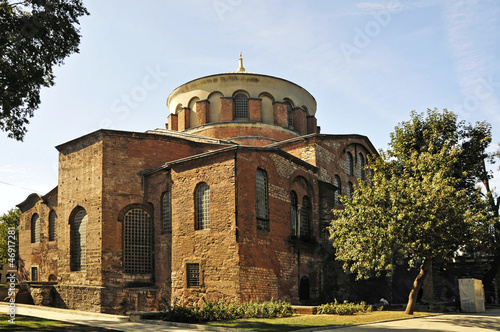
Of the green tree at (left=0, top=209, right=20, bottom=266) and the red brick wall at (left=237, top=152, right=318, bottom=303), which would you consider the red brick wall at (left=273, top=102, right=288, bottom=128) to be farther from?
the green tree at (left=0, top=209, right=20, bottom=266)

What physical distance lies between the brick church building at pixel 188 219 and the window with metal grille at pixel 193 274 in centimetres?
6

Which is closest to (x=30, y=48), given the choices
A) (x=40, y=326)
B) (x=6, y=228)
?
(x=40, y=326)

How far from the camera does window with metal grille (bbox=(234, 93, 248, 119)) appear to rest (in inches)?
1211

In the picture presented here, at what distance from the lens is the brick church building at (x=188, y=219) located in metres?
19.4

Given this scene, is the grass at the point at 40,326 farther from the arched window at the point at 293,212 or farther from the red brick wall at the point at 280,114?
the red brick wall at the point at 280,114

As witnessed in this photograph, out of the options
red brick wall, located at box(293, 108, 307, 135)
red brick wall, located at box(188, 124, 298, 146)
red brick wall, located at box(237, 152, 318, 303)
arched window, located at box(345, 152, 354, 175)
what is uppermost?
red brick wall, located at box(293, 108, 307, 135)

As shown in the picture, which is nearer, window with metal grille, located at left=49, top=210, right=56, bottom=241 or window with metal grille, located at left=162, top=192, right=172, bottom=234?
window with metal grille, located at left=162, top=192, right=172, bottom=234

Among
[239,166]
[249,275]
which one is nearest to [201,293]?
[249,275]

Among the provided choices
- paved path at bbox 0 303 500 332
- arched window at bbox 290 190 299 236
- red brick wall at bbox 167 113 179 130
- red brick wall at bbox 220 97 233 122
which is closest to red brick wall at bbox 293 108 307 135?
red brick wall at bbox 220 97 233 122

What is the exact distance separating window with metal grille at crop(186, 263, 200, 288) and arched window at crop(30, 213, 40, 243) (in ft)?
52.2

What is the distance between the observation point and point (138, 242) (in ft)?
75.9

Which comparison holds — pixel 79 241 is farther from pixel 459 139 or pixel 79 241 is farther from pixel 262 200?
pixel 459 139

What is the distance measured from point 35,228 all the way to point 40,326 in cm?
2033

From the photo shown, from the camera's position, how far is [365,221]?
1794cm
